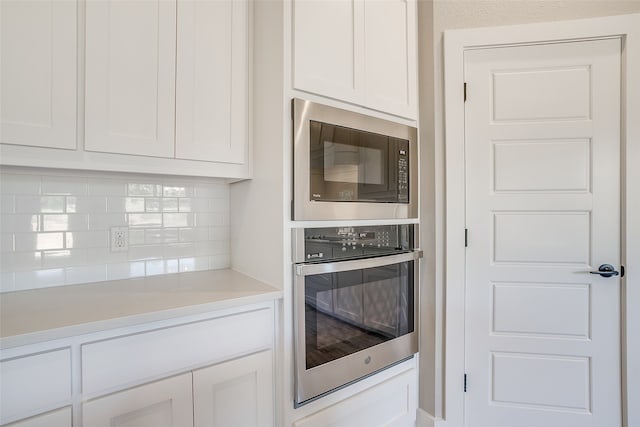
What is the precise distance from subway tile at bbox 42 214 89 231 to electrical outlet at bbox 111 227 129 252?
0.11 meters

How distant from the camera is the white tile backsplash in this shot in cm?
125

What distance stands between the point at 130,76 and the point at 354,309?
52.1 inches

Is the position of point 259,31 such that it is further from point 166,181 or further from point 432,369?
point 432,369

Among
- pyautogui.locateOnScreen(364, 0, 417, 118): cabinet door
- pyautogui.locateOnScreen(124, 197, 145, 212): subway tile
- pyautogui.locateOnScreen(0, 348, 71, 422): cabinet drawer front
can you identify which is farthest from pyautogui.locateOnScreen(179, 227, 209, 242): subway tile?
pyautogui.locateOnScreen(364, 0, 417, 118): cabinet door

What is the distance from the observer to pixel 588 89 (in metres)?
1.58

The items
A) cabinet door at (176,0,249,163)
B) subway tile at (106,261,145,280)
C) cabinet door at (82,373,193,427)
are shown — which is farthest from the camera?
subway tile at (106,261,145,280)

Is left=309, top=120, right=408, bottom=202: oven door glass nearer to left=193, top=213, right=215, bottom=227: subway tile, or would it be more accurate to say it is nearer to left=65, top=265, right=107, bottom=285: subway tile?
left=193, top=213, right=215, bottom=227: subway tile

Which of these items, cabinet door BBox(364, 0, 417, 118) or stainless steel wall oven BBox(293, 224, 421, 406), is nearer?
stainless steel wall oven BBox(293, 224, 421, 406)

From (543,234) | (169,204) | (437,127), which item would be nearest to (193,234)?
(169,204)

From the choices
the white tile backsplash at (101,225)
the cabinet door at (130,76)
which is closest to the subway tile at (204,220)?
the white tile backsplash at (101,225)

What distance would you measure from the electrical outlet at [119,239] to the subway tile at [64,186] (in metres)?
0.20

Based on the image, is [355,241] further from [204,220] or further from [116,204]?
[116,204]

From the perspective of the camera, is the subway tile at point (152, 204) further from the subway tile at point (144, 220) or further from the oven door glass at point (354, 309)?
the oven door glass at point (354, 309)

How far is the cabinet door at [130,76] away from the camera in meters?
1.15
